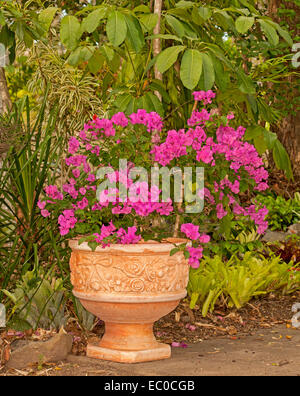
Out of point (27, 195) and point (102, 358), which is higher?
point (27, 195)

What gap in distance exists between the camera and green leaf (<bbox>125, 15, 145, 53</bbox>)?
329 cm

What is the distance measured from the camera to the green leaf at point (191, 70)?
3.22 m

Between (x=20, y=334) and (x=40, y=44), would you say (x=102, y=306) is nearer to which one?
(x=20, y=334)

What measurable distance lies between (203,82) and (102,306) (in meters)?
1.36

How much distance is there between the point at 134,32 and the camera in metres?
3.30

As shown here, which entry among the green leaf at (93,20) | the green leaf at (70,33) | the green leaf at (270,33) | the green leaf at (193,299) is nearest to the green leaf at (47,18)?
the green leaf at (70,33)

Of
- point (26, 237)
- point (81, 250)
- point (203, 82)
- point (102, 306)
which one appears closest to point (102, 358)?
point (102, 306)

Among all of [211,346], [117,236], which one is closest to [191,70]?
[117,236]

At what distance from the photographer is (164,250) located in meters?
3.43

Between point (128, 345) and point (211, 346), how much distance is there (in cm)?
57

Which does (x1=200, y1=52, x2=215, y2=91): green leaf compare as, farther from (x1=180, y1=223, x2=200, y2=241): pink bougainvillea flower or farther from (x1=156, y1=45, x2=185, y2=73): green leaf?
(x1=180, y1=223, x2=200, y2=241): pink bougainvillea flower

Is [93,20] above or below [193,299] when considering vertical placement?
above

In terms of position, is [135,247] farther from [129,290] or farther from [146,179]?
[146,179]
